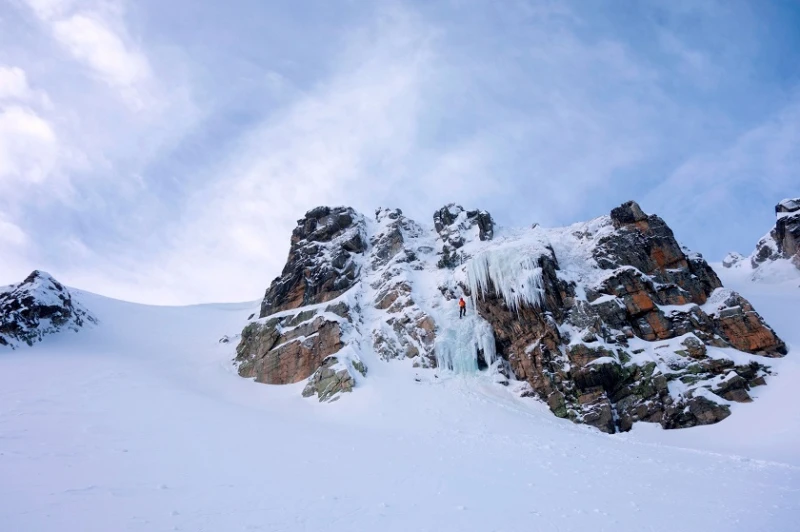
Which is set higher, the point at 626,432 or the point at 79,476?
the point at 626,432

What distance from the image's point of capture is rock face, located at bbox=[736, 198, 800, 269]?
35.4 meters

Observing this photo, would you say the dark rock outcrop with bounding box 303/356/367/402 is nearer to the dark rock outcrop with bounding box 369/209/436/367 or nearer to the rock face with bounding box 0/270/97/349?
the dark rock outcrop with bounding box 369/209/436/367

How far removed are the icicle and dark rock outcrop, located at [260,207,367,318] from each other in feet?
34.8

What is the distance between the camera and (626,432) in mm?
18500

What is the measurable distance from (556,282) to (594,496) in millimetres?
16023

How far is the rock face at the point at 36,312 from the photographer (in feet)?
82.4

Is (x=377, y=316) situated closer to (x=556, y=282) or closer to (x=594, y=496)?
(x=556, y=282)

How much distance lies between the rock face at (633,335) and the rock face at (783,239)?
1912cm

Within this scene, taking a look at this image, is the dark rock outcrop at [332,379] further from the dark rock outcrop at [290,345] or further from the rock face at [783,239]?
the rock face at [783,239]

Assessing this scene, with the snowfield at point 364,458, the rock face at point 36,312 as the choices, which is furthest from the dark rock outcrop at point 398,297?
the rock face at point 36,312

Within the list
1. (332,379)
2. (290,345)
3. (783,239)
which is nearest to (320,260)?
(290,345)

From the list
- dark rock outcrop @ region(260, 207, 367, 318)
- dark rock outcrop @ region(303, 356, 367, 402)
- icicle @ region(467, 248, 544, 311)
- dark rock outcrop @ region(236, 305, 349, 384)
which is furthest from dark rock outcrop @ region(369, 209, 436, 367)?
icicle @ region(467, 248, 544, 311)

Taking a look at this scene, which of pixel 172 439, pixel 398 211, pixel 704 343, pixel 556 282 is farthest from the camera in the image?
pixel 398 211

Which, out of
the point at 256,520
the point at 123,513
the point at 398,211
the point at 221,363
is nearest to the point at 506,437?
the point at 256,520
